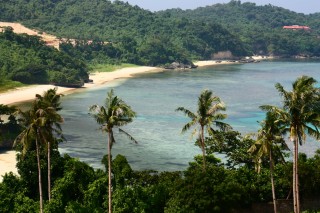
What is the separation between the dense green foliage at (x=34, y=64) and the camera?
15362cm

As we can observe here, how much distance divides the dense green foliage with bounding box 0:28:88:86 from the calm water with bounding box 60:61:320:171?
36.1ft

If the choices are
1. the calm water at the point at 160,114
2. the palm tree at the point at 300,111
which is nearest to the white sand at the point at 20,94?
the calm water at the point at 160,114

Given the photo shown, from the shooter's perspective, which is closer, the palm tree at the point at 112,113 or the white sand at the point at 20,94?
the palm tree at the point at 112,113

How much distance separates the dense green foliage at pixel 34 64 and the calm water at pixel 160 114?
1101 centimetres

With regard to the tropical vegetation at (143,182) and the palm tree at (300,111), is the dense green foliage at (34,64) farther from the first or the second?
the palm tree at (300,111)

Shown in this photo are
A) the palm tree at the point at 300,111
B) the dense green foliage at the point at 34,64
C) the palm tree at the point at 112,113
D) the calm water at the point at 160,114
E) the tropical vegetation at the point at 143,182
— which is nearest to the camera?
the palm tree at the point at 300,111

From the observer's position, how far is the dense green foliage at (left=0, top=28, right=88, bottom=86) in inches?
6048

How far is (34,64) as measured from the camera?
157m

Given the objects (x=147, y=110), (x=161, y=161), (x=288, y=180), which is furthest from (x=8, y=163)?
(x=147, y=110)

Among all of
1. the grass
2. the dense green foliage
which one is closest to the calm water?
the dense green foliage

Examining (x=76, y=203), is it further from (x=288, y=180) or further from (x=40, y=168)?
(x=288, y=180)

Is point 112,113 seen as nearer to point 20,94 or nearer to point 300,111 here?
point 300,111

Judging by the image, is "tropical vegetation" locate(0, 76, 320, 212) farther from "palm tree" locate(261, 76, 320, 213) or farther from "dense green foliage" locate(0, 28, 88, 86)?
"dense green foliage" locate(0, 28, 88, 86)

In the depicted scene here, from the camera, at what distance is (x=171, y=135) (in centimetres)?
9450
